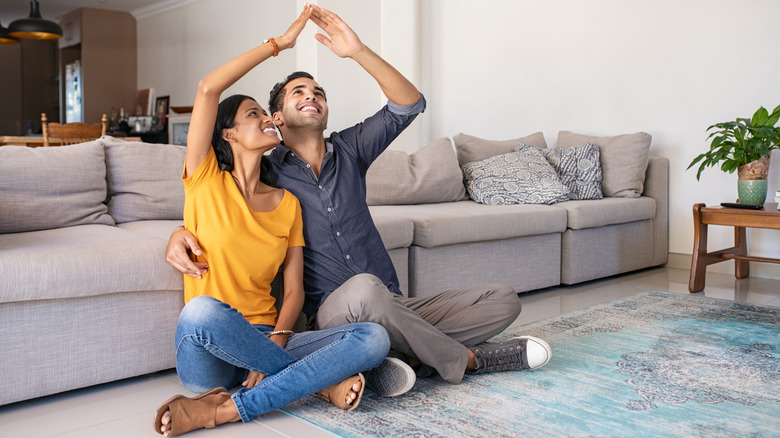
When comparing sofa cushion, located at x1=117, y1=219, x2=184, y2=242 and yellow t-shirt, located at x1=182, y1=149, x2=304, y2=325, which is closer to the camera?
yellow t-shirt, located at x1=182, y1=149, x2=304, y2=325

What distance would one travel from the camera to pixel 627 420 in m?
1.83

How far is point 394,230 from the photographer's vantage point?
2.97m

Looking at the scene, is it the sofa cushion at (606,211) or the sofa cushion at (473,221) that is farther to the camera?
the sofa cushion at (606,211)

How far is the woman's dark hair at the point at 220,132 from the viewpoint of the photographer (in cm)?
204

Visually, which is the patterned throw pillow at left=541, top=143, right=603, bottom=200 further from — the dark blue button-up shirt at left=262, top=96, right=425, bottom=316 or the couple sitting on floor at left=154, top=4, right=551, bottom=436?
the dark blue button-up shirt at left=262, top=96, right=425, bottom=316

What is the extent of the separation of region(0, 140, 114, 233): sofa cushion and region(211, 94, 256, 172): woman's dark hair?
32.9 inches

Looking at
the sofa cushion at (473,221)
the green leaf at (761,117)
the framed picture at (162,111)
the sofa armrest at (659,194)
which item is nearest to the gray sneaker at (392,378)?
the sofa cushion at (473,221)

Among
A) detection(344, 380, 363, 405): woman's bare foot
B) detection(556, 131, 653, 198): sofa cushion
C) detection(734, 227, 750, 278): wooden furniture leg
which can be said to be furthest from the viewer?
detection(556, 131, 653, 198): sofa cushion

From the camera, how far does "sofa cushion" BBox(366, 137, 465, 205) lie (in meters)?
3.74

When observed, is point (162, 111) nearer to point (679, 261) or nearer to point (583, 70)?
point (583, 70)

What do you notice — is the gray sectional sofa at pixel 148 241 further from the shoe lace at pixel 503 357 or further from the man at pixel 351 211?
the shoe lace at pixel 503 357

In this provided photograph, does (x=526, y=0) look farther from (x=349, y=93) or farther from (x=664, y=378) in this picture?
(x=664, y=378)

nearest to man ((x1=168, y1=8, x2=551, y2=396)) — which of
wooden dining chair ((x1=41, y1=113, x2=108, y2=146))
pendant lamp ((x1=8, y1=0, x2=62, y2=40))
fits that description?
wooden dining chair ((x1=41, y1=113, x2=108, y2=146))

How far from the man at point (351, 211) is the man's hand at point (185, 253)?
0.16 ft
